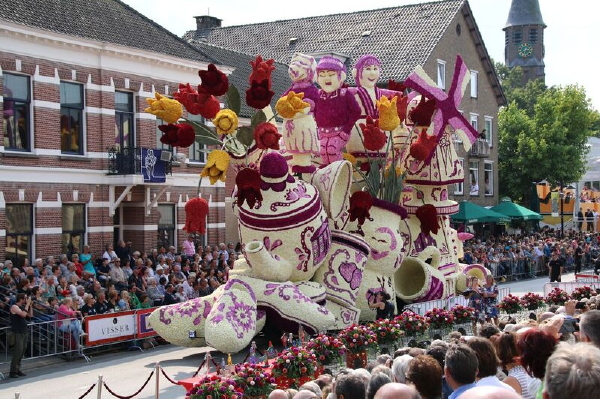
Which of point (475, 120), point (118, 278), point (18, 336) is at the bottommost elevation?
point (18, 336)

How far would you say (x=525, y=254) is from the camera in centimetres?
3666

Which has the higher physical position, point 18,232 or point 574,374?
point 574,374

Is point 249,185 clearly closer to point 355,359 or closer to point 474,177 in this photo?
point 355,359

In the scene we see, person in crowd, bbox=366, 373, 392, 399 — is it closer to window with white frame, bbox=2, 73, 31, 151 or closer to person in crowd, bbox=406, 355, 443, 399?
person in crowd, bbox=406, 355, 443, 399

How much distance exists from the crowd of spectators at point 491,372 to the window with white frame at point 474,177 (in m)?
38.1

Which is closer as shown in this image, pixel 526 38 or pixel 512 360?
pixel 512 360

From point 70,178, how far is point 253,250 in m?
10.4

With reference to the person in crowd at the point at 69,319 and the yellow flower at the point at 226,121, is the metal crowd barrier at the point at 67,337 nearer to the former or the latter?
the person in crowd at the point at 69,319

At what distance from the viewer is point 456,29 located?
148 feet

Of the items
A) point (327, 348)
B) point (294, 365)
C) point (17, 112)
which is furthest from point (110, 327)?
point (17, 112)

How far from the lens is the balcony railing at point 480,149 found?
46.2 meters

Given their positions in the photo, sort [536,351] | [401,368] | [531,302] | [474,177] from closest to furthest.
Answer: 1. [536,351]
2. [401,368]
3. [531,302]
4. [474,177]

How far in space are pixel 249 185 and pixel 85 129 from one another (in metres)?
11.4

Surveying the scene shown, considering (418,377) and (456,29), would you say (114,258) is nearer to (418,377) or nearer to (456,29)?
(418,377)
